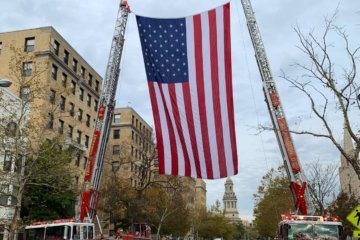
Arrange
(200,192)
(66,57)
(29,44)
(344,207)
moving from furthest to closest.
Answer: (200,192), (66,57), (29,44), (344,207)

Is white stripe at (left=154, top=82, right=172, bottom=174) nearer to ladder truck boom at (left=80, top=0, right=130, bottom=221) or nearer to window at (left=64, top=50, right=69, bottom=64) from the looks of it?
ladder truck boom at (left=80, top=0, right=130, bottom=221)

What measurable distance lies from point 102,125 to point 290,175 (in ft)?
38.7


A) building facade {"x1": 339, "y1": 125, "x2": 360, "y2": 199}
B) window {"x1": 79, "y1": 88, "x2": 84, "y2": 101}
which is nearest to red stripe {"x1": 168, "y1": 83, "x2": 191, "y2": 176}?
building facade {"x1": 339, "y1": 125, "x2": 360, "y2": 199}

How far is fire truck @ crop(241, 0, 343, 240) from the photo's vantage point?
744 inches

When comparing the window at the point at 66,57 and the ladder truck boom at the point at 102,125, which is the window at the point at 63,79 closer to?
the window at the point at 66,57

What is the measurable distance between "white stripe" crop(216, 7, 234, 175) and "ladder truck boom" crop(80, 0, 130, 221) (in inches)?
371

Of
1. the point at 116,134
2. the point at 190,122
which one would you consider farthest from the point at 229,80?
the point at 116,134

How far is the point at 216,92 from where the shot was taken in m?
21.8

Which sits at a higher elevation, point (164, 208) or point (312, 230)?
point (164, 208)

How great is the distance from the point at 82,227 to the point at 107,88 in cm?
887

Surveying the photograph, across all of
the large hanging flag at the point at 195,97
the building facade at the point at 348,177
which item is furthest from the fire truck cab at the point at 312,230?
the building facade at the point at 348,177

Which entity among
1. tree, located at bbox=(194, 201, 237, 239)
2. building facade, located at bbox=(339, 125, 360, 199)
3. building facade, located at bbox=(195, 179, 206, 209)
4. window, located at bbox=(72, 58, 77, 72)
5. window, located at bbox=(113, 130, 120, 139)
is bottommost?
tree, located at bbox=(194, 201, 237, 239)

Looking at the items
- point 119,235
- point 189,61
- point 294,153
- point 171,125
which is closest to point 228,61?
point 189,61

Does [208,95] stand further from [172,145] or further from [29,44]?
[29,44]
